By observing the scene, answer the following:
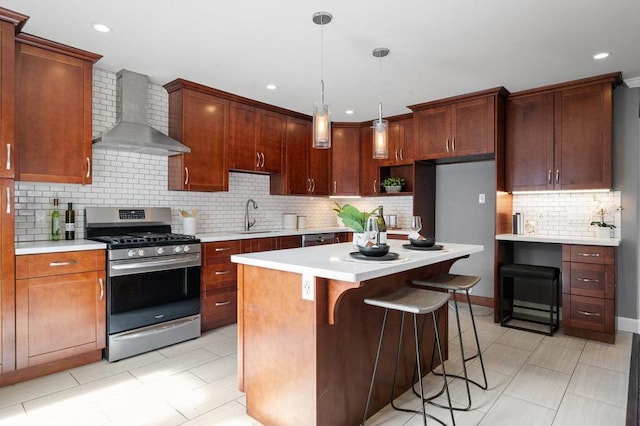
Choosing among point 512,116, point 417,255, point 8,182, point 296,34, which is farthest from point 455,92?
point 8,182

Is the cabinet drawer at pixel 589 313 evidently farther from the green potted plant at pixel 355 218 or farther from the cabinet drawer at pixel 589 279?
the green potted plant at pixel 355 218

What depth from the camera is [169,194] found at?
4.04 metres

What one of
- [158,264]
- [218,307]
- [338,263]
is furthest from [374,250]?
[218,307]

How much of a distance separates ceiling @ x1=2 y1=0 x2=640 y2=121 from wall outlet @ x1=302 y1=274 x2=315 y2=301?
1.78m

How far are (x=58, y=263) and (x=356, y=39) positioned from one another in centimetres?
285

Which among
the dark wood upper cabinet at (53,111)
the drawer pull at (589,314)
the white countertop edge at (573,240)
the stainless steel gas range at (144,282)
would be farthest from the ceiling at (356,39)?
the drawer pull at (589,314)

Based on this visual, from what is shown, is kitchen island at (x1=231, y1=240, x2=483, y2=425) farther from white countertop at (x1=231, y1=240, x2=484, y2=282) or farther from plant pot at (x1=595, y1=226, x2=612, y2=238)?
plant pot at (x1=595, y1=226, x2=612, y2=238)

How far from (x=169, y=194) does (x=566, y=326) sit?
433 centimetres

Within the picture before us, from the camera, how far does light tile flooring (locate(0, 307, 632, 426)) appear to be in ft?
7.22

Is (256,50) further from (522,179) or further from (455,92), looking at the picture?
(522,179)

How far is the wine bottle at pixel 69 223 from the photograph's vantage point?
3.25 meters

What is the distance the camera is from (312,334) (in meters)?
1.86

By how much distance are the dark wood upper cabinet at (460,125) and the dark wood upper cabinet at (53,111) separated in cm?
357

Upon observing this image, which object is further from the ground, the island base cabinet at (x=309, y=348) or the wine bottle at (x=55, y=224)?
the wine bottle at (x=55, y=224)
